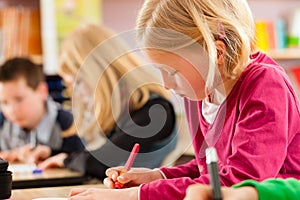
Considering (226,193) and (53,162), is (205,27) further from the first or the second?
(53,162)

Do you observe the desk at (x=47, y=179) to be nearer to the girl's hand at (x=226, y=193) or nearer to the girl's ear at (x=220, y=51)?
the girl's ear at (x=220, y=51)

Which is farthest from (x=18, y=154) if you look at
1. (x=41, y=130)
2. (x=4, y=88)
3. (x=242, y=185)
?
(x=242, y=185)

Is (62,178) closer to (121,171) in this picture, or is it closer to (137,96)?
(137,96)

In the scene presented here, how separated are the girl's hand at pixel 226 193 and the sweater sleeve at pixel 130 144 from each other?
1057 millimetres

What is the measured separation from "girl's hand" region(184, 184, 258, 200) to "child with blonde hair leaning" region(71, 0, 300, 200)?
8.2 inches

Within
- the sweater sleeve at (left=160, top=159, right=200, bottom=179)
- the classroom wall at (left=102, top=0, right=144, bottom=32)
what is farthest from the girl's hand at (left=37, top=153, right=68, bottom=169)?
the classroom wall at (left=102, top=0, right=144, bottom=32)

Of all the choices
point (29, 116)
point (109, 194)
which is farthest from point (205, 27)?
point (29, 116)

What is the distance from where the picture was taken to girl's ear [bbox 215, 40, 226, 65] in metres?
1.15

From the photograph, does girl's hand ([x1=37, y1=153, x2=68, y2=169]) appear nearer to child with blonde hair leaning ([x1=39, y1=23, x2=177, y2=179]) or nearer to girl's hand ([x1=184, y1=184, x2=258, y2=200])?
child with blonde hair leaning ([x1=39, y1=23, x2=177, y2=179])

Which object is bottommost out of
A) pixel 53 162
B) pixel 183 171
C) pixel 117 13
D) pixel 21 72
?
pixel 53 162

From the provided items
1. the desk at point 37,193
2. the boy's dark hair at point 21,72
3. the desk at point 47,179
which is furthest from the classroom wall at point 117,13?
the desk at point 37,193

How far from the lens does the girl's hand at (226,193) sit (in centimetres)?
80

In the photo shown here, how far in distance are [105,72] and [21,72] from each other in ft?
2.54

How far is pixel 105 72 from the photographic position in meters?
2.16
